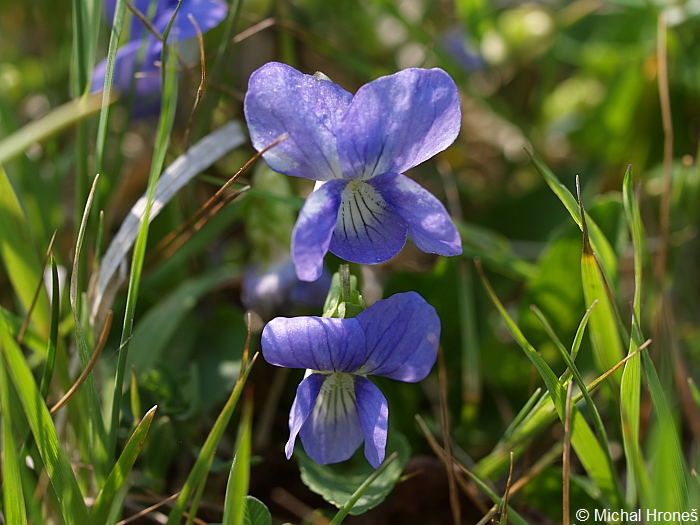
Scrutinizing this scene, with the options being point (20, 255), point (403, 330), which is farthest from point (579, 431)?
point (20, 255)

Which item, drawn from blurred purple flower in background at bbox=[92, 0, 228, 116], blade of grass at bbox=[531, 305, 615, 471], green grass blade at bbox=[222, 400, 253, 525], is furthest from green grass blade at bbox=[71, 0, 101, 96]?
blade of grass at bbox=[531, 305, 615, 471]

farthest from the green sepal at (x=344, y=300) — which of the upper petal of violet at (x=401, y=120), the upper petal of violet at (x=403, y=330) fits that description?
the upper petal of violet at (x=401, y=120)

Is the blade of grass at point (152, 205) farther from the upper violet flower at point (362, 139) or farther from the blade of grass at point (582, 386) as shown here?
the blade of grass at point (582, 386)

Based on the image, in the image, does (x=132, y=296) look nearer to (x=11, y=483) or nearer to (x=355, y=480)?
(x=11, y=483)

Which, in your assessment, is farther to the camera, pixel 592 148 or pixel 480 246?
pixel 592 148

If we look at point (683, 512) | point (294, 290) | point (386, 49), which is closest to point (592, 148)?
point (386, 49)

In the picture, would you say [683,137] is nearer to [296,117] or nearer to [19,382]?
[296,117]
